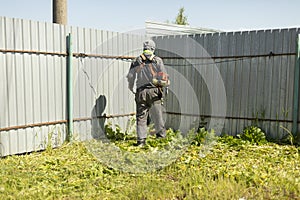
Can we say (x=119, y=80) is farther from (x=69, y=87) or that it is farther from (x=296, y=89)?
(x=296, y=89)

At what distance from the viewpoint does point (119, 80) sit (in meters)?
6.92

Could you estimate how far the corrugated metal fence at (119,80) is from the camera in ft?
17.1

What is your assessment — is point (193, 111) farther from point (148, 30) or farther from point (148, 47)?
point (148, 30)

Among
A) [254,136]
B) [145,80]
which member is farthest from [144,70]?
[254,136]

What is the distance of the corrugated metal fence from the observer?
17.1ft

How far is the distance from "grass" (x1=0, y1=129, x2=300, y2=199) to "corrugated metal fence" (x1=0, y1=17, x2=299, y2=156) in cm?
70

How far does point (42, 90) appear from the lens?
219 inches

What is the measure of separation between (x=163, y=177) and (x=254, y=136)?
2635 millimetres

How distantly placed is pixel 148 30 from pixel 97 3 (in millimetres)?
2782

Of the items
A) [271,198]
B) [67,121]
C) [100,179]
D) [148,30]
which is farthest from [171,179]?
[148,30]

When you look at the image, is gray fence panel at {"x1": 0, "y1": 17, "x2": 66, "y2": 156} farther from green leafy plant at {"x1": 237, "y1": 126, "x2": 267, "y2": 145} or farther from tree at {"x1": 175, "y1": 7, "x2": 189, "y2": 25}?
tree at {"x1": 175, "y1": 7, "x2": 189, "y2": 25}

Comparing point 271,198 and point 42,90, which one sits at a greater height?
point 42,90

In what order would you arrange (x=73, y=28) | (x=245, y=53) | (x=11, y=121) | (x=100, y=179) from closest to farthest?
(x=100, y=179), (x=11, y=121), (x=73, y=28), (x=245, y=53)

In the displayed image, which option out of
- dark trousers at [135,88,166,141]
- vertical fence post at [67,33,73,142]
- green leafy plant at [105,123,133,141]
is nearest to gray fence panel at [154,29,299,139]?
dark trousers at [135,88,166,141]
